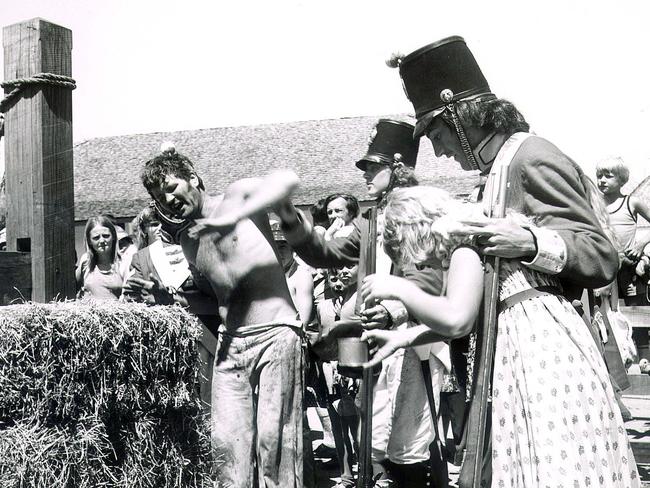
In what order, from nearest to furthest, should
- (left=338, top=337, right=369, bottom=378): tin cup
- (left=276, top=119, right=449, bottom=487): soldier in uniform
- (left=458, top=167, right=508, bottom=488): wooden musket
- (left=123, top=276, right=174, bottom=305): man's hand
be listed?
(left=458, top=167, right=508, bottom=488): wooden musket → (left=338, top=337, right=369, bottom=378): tin cup → (left=276, top=119, right=449, bottom=487): soldier in uniform → (left=123, top=276, right=174, bottom=305): man's hand

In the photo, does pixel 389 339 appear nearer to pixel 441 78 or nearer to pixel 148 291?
pixel 441 78

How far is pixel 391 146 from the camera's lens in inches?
207

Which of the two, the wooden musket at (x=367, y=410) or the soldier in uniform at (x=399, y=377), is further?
the soldier in uniform at (x=399, y=377)

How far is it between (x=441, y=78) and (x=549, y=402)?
3.82 ft

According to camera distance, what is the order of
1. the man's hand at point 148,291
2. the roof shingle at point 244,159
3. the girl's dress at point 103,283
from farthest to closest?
the roof shingle at point 244,159
the girl's dress at point 103,283
the man's hand at point 148,291

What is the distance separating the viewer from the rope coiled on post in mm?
4234

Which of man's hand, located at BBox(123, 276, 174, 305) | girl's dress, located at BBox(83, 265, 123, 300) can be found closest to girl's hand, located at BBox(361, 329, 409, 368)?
man's hand, located at BBox(123, 276, 174, 305)

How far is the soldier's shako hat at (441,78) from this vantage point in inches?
115

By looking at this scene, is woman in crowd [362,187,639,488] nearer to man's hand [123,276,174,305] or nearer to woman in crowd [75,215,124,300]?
man's hand [123,276,174,305]

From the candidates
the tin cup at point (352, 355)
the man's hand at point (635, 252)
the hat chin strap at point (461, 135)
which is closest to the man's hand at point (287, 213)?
the tin cup at point (352, 355)

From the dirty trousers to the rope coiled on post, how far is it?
1.56 metres

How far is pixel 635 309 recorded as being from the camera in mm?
6688

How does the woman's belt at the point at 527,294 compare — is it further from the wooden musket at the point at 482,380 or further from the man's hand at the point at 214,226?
the man's hand at the point at 214,226

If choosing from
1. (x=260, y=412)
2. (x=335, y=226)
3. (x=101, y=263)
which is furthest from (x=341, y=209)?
(x=260, y=412)
